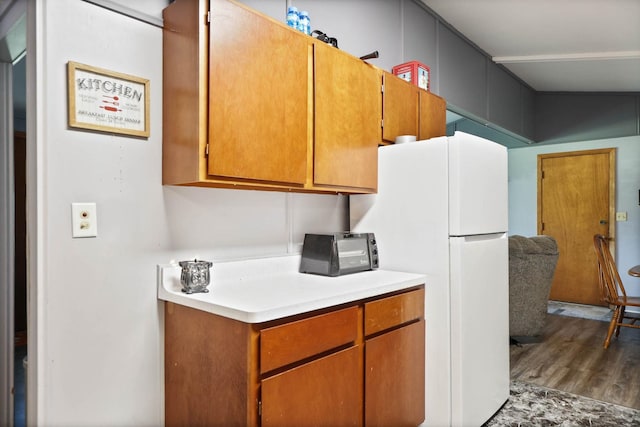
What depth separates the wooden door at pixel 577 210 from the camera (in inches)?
210

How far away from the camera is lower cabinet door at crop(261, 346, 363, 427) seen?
140cm

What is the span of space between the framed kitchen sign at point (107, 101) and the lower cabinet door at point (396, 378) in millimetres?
1332

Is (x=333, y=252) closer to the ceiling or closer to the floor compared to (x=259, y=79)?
closer to the floor

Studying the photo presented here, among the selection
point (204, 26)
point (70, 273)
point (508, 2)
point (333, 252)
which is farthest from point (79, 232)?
point (508, 2)

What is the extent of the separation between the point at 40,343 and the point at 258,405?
785 millimetres

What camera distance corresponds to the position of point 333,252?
2102 millimetres

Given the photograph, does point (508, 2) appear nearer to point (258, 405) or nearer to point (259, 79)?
point (259, 79)

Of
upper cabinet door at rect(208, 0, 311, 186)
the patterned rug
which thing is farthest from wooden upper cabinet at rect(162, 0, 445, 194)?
the patterned rug

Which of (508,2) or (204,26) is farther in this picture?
(508,2)

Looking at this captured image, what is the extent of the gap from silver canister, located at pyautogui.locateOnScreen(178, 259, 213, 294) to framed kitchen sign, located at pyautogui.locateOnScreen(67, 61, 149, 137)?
1.85 feet

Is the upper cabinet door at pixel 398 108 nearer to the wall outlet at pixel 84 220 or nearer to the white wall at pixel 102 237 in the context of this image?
the white wall at pixel 102 237

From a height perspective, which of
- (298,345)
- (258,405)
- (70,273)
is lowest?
(258,405)

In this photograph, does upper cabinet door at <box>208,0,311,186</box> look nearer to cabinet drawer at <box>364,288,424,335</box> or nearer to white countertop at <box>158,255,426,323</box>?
white countertop at <box>158,255,426,323</box>

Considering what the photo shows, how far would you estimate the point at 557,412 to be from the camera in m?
2.45
